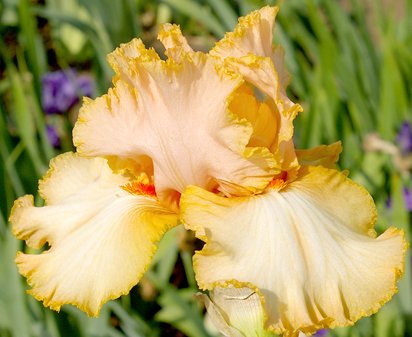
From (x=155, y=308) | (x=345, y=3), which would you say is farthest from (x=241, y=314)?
(x=345, y=3)

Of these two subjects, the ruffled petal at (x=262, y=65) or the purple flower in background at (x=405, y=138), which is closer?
the ruffled petal at (x=262, y=65)

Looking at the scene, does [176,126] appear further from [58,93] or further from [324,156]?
[58,93]

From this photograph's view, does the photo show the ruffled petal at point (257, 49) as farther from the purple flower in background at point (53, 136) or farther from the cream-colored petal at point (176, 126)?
the purple flower in background at point (53, 136)

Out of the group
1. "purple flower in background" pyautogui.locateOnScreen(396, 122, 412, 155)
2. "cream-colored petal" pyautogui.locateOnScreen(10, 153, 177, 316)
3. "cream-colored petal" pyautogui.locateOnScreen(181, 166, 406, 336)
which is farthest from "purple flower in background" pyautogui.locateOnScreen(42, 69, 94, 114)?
"cream-colored petal" pyautogui.locateOnScreen(181, 166, 406, 336)

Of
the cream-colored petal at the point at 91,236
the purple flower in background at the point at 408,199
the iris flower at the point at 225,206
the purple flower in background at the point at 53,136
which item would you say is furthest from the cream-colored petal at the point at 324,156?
the purple flower in background at the point at 53,136

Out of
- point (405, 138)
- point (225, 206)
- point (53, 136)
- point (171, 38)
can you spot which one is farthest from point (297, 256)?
point (53, 136)
